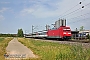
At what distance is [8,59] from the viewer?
11891 mm

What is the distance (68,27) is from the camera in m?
48.0

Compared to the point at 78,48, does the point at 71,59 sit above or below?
below

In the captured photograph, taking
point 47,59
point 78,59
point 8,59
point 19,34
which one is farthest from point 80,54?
point 19,34

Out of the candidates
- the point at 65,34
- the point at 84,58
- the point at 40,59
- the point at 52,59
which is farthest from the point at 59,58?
the point at 65,34

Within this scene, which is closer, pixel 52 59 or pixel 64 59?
pixel 64 59

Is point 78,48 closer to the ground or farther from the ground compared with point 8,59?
farther from the ground

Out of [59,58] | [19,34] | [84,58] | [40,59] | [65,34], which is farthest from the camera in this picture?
[19,34]

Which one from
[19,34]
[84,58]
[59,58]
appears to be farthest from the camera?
[19,34]

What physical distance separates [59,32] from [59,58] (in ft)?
125

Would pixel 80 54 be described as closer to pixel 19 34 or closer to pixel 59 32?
pixel 59 32

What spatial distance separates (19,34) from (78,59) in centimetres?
15882

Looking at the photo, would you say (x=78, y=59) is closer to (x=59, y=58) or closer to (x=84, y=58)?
(x=84, y=58)

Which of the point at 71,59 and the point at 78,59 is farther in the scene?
the point at 71,59

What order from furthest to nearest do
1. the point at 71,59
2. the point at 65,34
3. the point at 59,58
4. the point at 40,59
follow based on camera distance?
1. the point at 65,34
2. the point at 40,59
3. the point at 59,58
4. the point at 71,59
